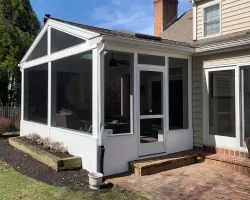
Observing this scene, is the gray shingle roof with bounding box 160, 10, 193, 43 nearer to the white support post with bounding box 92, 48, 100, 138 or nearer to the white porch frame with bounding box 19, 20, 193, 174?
the white porch frame with bounding box 19, 20, 193, 174

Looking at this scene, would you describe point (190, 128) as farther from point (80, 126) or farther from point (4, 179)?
point (4, 179)

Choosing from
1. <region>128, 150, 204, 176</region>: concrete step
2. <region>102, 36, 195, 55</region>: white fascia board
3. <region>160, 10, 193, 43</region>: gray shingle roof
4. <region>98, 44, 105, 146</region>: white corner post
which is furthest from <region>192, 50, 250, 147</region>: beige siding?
<region>160, 10, 193, 43</region>: gray shingle roof

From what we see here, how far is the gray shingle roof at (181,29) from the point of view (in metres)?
12.6

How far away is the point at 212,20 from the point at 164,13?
7236 millimetres

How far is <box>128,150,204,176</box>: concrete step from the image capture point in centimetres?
615

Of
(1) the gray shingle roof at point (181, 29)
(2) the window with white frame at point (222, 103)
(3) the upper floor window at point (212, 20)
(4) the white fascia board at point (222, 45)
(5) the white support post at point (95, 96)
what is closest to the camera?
(5) the white support post at point (95, 96)

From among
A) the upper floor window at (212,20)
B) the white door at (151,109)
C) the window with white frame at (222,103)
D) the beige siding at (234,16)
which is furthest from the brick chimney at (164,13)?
the white door at (151,109)

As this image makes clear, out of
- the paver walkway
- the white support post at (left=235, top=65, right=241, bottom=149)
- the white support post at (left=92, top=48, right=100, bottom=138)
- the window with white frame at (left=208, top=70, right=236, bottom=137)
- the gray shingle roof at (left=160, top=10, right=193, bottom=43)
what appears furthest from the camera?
the gray shingle roof at (left=160, top=10, right=193, bottom=43)

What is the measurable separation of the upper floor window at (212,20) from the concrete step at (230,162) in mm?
3648

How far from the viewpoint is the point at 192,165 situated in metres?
6.98

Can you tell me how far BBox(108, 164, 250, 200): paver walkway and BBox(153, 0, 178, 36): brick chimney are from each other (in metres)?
10.5

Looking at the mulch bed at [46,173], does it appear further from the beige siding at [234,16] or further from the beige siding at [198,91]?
the beige siding at [234,16]

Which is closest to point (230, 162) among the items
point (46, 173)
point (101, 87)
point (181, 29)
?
point (101, 87)

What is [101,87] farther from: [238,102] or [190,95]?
[238,102]
